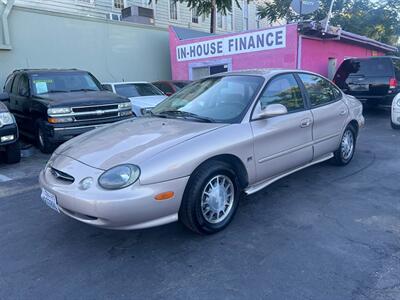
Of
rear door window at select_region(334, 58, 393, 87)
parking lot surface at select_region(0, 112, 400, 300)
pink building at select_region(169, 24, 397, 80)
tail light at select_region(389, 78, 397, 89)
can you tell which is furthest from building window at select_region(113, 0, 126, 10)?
parking lot surface at select_region(0, 112, 400, 300)

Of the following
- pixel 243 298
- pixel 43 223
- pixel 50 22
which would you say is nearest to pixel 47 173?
pixel 43 223

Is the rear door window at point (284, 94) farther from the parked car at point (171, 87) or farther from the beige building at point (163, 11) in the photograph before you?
the beige building at point (163, 11)

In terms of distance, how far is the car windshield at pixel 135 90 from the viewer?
10.0 meters

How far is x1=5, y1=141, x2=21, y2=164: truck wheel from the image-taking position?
647 cm

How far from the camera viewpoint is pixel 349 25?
23219 mm

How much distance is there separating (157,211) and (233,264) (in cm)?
78

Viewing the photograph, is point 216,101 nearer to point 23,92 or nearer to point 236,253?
point 236,253

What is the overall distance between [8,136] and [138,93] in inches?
178

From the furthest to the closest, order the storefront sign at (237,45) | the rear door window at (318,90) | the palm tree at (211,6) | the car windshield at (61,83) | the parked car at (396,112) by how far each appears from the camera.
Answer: the palm tree at (211,6)
the storefront sign at (237,45)
the parked car at (396,112)
the car windshield at (61,83)
the rear door window at (318,90)

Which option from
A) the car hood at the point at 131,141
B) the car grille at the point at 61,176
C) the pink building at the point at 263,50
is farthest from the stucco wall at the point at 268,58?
the car grille at the point at 61,176

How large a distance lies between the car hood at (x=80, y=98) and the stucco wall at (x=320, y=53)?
659 cm

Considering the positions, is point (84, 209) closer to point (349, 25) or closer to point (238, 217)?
point (238, 217)

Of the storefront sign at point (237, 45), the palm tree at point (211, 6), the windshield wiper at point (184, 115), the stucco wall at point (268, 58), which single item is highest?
the palm tree at point (211, 6)

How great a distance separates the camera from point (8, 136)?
243 inches
